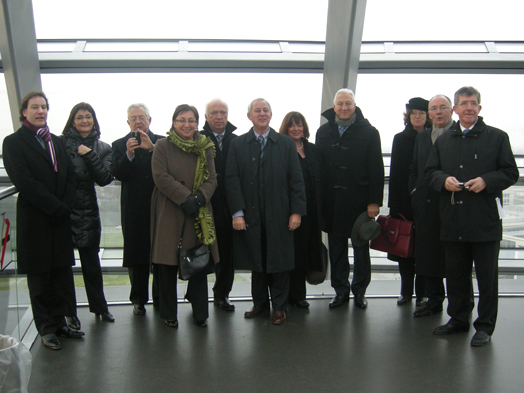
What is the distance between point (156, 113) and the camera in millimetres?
4859

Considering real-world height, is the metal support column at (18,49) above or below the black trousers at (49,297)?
above

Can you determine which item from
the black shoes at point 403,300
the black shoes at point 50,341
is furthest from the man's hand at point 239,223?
the black shoes at point 403,300

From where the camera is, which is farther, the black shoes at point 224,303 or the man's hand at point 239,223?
the black shoes at point 224,303

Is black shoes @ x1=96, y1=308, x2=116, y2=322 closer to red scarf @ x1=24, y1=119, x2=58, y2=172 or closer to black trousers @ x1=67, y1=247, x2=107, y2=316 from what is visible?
black trousers @ x1=67, y1=247, x2=107, y2=316

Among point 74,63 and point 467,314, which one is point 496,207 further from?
point 74,63

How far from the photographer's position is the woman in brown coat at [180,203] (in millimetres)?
3506

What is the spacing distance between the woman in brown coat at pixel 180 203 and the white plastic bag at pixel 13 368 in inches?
55.5

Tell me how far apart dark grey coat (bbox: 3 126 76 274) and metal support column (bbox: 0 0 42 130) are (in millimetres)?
1258

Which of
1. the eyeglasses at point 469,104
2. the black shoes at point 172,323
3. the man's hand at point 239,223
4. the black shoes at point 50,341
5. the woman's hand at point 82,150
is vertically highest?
the eyeglasses at point 469,104

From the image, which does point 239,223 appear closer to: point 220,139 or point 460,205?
point 220,139

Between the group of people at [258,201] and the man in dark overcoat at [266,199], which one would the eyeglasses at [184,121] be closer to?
the group of people at [258,201]

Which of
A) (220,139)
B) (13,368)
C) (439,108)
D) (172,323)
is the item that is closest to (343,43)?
(439,108)

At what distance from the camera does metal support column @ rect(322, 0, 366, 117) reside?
4.20m

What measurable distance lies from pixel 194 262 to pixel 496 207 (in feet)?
6.69
